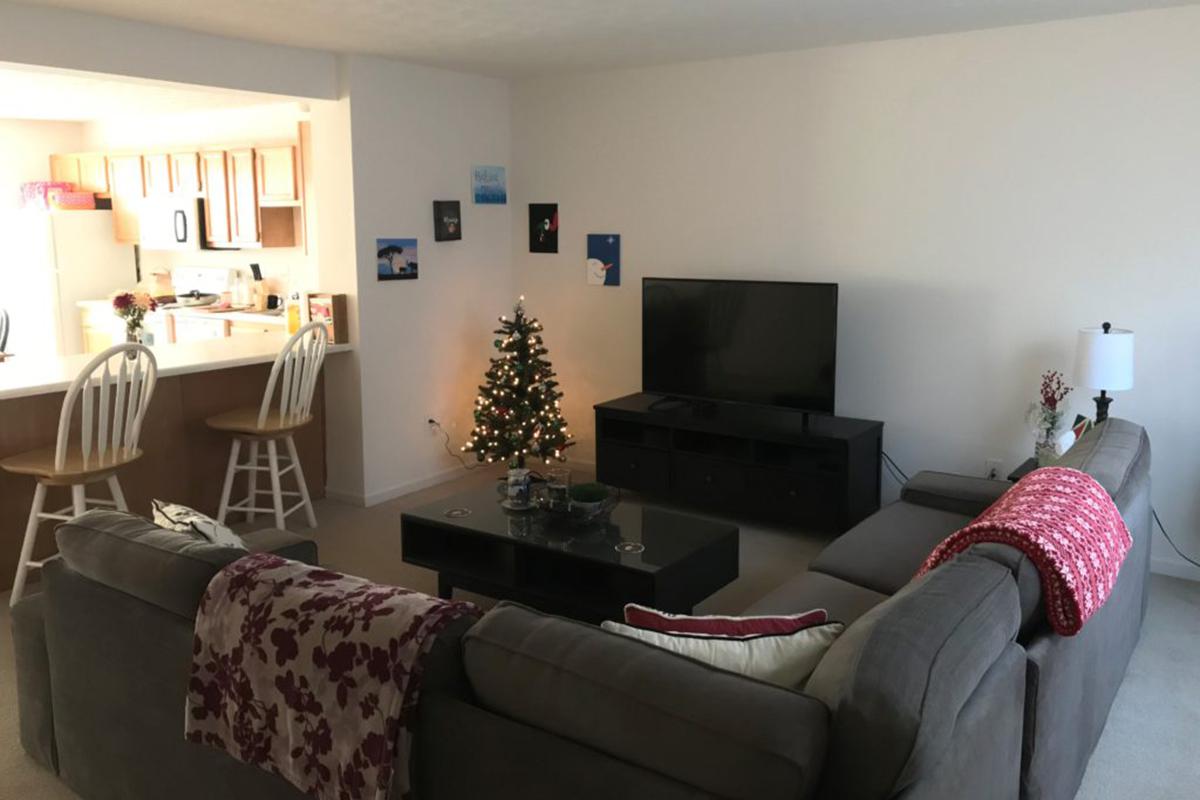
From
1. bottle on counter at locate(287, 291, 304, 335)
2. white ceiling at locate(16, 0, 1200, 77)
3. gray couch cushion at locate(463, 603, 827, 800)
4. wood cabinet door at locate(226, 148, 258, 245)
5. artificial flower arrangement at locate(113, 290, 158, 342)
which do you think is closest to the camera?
gray couch cushion at locate(463, 603, 827, 800)

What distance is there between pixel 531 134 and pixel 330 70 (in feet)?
4.41

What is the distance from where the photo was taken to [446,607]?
1.85 meters

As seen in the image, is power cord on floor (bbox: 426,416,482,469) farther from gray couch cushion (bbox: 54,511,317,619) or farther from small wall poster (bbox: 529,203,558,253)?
gray couch cushion (bbox: 54,511,317,619)

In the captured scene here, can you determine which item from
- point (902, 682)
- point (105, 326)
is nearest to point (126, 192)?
point (105, 326)

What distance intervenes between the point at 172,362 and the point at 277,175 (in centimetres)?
209

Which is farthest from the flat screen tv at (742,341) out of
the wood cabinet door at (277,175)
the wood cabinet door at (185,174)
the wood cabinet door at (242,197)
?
the wood cabinet door at (185,174)

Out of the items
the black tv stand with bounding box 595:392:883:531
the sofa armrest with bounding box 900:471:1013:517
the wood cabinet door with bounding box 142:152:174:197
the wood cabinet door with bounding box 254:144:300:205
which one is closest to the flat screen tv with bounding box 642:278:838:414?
the black tv stand with bounding box 595:392:883:531

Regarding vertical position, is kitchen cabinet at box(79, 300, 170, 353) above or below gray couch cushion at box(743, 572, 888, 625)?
above

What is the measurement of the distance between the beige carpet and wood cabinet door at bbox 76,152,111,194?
12.6 feet

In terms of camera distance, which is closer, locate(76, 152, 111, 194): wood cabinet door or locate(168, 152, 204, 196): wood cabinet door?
locate(168, 152, 204, 196): wood cabinet door

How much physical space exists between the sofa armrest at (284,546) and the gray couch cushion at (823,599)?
1330 millimetres

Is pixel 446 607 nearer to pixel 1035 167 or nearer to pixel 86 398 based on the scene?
pixel 86 398

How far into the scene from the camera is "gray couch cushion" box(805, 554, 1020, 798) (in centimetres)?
149

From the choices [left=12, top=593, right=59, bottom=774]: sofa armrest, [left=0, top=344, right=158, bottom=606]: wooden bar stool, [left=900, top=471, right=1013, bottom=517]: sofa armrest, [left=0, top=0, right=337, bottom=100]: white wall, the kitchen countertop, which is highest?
[left=0, top=0, right=337, bottom=100]: white wall
